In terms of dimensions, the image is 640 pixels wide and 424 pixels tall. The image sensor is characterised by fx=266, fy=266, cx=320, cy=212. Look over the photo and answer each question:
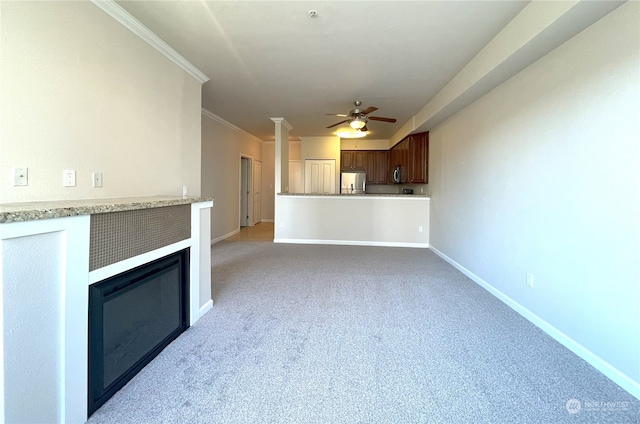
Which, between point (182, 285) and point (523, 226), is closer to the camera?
point (182, 285)

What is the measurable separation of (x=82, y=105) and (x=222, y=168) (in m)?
3.86

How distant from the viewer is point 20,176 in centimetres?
158

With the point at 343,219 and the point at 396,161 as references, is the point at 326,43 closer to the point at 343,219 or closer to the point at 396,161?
the point at 343,219

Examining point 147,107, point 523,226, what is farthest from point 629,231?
point 147,107

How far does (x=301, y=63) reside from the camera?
3.09 m

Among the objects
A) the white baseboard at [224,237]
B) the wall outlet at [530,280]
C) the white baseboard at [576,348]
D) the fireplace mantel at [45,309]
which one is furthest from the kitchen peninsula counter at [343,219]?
the fireplace mantel at [45,309]

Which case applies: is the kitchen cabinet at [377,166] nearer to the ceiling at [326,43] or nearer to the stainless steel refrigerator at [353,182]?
the stainless steel refrigerator at [353,182]

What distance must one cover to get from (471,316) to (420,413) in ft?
4.51

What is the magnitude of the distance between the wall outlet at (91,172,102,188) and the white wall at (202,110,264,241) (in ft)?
9.80

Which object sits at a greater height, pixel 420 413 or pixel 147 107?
pixel 147 107

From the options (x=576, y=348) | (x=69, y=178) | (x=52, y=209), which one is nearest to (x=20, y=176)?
(x=69, y=178)

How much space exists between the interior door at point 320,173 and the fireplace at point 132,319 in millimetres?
5525

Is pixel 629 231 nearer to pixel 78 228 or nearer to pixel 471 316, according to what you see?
pixel 471 316

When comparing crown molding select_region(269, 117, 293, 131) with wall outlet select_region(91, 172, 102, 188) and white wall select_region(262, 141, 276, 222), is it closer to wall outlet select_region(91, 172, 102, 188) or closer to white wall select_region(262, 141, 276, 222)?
white wall select_region(262, 141, 276, 222)
